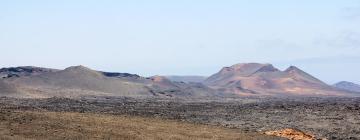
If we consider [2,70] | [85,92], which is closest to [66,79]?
[85,92]

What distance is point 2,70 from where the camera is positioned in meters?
111

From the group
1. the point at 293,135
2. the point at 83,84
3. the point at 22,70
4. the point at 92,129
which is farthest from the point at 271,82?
the point at 92,129

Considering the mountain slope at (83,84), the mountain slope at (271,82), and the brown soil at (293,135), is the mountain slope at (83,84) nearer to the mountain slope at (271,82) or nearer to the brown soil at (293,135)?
the mountain slope at (271,82)

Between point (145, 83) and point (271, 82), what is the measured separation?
49.5m

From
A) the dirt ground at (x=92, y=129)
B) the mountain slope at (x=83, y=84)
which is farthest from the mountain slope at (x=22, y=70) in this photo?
the dirt ground at (x=92, y=129)

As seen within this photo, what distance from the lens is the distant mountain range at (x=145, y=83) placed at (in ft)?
264

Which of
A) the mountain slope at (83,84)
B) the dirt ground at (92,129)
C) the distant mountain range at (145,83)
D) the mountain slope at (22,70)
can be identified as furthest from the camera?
the mountain slope at (22,70)

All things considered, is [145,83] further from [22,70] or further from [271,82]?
[271,82]

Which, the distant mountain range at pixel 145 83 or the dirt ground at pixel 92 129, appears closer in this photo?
the dirt ground at pixel 92 129

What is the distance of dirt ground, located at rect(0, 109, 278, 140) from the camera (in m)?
20.1

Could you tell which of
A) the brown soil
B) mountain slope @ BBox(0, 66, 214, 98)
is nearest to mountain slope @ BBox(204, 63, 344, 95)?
mountain slope @ BBox(0, 66, 214, 98)

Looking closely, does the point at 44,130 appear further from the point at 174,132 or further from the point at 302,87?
the point at 302,87

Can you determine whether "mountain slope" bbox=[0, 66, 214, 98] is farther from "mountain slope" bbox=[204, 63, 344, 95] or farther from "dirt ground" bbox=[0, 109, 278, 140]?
"dirt ground" bbox=[0, 109, 278, 140]

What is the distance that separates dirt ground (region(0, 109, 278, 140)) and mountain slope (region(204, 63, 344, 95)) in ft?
321
